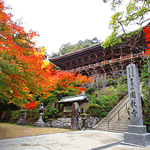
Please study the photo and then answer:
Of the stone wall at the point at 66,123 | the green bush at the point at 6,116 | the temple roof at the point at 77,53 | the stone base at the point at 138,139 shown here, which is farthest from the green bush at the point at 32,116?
the temple roof at the point at 77,53

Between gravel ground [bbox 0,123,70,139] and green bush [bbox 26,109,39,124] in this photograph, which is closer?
gravel ground [bbox 0,123,70,139]

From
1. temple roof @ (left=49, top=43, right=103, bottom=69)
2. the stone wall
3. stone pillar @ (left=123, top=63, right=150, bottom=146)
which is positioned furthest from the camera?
temple roof @ (left=49, top=43, right=103, bottom=69)

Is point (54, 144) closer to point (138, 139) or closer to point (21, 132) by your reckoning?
point (138, 139)

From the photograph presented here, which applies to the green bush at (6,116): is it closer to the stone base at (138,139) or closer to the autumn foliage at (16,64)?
the autumn foliage at (16,64)

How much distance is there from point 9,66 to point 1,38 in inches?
72.5

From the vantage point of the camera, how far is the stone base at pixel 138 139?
4.45 metres

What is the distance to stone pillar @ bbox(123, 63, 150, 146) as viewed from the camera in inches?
179

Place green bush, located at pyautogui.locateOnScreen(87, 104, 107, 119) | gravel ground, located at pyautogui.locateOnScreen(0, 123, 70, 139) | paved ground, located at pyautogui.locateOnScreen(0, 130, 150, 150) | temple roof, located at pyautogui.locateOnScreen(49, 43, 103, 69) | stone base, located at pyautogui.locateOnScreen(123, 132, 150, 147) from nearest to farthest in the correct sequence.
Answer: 1. paved ground, located at pyautogui.locateOnScreen(0, 130, 150, 150)
2. stone base, located at pyautogui.locateOnScreen(123, 132, 150, 147)
3. gravel ground, located at pyautogui.locateOnScreen(0, 123, 70, 139)
4. green bush, located at pyautogui.locateOnScreen(87, 104, 107, 119)
5. temple roof, located at pyautogui.locateOnScreen(49, 43, 103, 69)

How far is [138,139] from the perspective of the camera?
14.9 feet

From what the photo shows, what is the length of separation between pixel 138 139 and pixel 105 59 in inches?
813

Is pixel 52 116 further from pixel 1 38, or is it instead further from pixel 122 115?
pixel 1 38

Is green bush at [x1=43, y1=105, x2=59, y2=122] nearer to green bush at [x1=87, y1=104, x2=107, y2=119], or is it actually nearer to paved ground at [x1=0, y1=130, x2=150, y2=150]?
green bush at [x1=87, y1=104, x2=107, y2=119]

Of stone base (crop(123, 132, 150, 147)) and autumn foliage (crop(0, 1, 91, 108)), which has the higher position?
autumn foliage (crop(0, 1, 91, 108))

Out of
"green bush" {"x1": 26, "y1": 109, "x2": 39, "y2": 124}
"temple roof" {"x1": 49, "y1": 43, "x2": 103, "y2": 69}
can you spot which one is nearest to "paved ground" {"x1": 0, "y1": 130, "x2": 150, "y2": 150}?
"green bush" {"x1": 26, "y1": 109, "x2": 39, "y2": 124}
